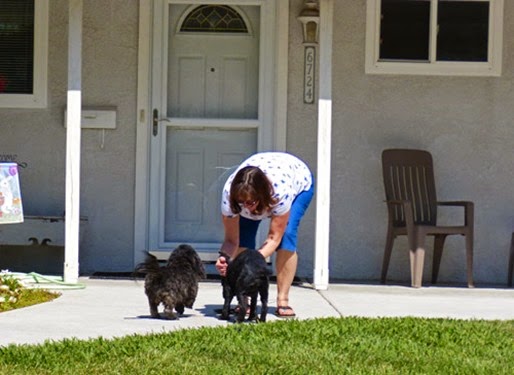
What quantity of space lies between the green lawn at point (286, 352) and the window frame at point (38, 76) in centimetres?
426

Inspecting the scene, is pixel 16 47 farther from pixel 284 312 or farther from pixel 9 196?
pixel 284 312

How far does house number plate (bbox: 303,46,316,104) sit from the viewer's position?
11.6 m

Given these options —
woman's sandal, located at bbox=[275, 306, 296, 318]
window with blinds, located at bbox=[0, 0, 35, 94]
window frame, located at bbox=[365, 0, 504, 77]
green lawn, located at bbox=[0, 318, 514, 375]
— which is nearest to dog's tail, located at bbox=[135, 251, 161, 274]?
green lawn, located at bbox=[0, 318, 514, 375]

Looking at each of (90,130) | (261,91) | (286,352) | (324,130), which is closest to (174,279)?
(286,352)

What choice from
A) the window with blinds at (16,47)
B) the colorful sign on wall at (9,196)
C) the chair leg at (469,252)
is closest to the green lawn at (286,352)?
the colorful sign on wall at (9,196)

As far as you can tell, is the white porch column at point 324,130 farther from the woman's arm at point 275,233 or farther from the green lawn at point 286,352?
the green lawn at point 286,352

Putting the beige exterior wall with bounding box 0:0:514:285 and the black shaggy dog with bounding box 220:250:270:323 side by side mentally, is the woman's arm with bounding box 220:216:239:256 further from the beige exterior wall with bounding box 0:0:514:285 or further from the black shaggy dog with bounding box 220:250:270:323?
the beige exterior wall with bounding box 0:0:514:285

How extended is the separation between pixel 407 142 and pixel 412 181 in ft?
1.31

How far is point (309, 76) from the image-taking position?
1160cm

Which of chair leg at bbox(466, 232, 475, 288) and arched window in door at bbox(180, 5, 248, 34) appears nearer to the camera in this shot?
chair leg at bbox(466, 232, 475, 288)

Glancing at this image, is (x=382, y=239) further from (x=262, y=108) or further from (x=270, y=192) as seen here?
(x=270, y=192)

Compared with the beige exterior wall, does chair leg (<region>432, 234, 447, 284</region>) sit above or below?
below

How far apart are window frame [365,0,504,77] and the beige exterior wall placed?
0.20 ft

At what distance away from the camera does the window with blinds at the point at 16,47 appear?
38.3 ft
